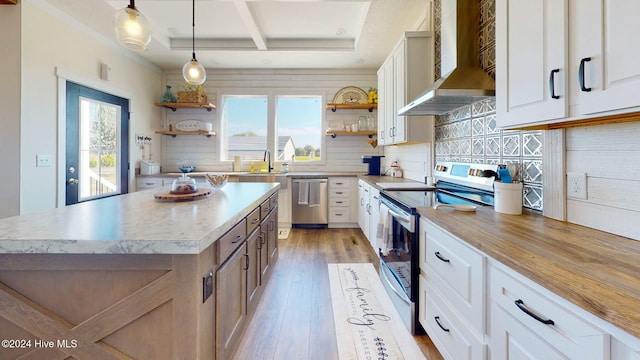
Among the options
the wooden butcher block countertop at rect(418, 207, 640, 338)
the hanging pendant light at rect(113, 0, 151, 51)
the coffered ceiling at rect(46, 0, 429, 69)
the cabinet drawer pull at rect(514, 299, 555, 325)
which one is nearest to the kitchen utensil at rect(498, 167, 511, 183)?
the wooden butcher block countertop at rect(418, 207, 640, 338)

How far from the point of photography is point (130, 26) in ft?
6.19

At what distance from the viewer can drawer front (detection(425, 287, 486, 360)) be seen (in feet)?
4.12

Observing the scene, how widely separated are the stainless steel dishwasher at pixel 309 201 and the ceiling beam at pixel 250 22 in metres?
2.09

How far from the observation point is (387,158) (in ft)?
16.7

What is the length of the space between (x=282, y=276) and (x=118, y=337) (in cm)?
190

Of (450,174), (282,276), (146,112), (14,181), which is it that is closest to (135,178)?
(146,112)

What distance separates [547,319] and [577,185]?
855 mm

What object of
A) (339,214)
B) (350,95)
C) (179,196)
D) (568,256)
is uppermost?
(350,95)

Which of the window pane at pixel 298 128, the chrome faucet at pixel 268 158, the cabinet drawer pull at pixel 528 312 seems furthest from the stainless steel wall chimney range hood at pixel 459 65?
the chrome faucet at pixel 268 158

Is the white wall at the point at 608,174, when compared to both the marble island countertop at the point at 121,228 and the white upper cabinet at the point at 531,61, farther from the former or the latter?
the marble island countertop at the point at 121,228

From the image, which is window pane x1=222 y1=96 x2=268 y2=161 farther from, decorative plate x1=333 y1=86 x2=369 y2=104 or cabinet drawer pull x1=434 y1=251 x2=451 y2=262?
cabinet drawer pull x1=434 y1=251 x2=451 y2=262

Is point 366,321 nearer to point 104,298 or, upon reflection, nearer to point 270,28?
point 104,298

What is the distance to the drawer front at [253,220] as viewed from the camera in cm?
196

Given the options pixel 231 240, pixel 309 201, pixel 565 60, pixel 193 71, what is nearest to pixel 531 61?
pixel 565 60
